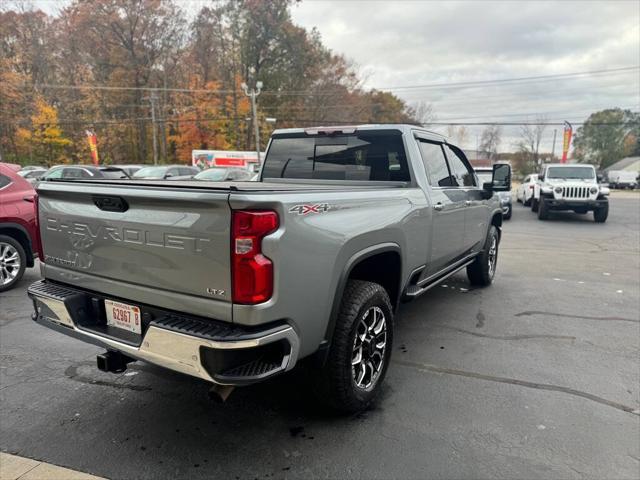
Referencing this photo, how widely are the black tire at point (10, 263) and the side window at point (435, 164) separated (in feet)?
17.2

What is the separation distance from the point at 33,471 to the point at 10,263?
4270 mm

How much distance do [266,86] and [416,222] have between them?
152ft

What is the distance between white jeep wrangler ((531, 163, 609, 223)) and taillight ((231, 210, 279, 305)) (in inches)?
572

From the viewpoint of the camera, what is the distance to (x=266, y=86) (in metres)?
46.5

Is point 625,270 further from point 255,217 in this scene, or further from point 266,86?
point 266,86

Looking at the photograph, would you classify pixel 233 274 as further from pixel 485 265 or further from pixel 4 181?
pixel 4 181

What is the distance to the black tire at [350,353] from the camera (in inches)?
103

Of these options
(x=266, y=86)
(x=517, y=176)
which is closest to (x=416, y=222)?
(x=266, y=86)

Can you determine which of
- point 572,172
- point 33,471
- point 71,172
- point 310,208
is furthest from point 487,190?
point 71,172

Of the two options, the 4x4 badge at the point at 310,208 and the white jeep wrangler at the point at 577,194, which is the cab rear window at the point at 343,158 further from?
the white jeep wrangler at the point at 577,194

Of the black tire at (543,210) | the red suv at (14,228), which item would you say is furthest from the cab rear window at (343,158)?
the black tire at (543,210)

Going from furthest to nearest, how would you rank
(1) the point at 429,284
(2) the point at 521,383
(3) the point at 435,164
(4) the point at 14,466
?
(3) the point at 435,164 → (1) the point at 429,284 → (2) the point at 521,383 → (4) the point at 14,466

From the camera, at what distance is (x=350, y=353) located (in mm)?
2678

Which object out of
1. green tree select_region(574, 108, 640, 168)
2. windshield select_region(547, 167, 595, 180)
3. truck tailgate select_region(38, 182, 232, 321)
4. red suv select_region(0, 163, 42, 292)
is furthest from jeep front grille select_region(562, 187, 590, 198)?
green tree select_region(574, 108, 640, 168)
